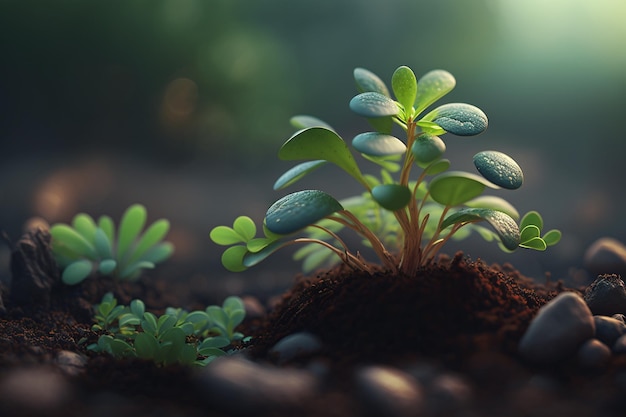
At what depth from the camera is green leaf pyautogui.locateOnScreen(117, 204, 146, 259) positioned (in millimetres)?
1793

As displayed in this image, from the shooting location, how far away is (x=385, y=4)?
2312 mm

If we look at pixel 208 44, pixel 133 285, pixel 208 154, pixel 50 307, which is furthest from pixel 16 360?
pixel 208 44

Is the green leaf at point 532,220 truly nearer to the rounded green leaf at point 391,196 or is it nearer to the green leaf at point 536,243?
the green leaf at point 536,243

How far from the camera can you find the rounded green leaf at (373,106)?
0.98 meters

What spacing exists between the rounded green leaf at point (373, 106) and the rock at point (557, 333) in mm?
455

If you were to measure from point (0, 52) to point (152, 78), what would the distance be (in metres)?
0.58

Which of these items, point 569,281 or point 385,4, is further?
point 385,4

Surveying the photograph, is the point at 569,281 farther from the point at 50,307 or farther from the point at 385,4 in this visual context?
the point at 50,307

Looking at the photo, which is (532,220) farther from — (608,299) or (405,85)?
(405,85)

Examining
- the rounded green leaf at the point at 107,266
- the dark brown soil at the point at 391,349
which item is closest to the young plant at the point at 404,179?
the dark brown soil at the point at 391,349

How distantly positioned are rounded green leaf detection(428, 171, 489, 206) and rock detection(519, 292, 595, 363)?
253mm

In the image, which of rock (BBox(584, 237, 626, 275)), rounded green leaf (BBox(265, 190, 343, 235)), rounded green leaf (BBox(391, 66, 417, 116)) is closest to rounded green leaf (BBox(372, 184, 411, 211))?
rounded green leaf (BBox(265, 190, 343, 235))

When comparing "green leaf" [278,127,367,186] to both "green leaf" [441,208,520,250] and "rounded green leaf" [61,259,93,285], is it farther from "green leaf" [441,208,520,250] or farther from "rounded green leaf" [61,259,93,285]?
"rounded green leaf" [61,259,93,285]

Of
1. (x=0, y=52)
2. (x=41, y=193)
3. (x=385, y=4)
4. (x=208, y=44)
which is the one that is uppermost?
(x=385, y=4)
